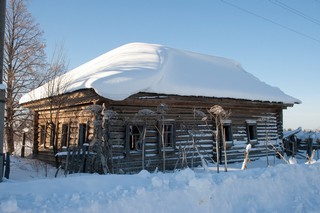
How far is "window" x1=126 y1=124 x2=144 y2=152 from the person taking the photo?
34.8 feet

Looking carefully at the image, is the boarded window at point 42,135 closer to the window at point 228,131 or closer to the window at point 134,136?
the window at point 134,136

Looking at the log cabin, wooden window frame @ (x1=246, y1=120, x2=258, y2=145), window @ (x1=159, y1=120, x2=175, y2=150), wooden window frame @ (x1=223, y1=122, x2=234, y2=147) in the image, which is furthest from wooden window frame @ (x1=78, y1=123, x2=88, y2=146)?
wooden window frame @ (x1=246, y1=120, x2=258, y2=145)

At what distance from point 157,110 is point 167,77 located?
1.56m

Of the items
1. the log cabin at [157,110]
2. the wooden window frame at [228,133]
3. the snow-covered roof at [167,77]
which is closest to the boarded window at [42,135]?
the log cabin at [157,110]

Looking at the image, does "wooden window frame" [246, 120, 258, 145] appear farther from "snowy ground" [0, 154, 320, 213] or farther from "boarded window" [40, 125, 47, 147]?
"boarded window" [40, 125, 47, 147]

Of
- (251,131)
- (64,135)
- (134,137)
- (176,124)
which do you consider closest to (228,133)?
(251,131)

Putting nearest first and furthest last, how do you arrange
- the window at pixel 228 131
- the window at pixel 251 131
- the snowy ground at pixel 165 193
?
1. the snowy ground at pixel 165 193
2. the window at pixel 228 131
3. the window at pixel 251 131

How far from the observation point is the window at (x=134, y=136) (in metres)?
10.6

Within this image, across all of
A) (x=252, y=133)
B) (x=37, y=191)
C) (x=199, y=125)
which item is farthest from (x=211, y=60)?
(x=37, y=191)

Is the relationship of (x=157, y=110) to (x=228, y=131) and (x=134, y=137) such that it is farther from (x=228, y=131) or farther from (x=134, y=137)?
(x=228, y=131)

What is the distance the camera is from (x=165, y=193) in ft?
15.3

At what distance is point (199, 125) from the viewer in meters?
12.7

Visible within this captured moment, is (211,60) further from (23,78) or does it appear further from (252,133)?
(23,78)

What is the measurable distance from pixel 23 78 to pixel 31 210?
1741cm
